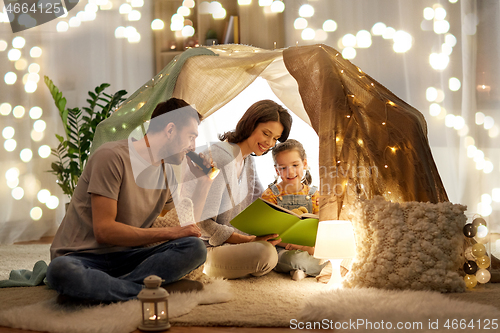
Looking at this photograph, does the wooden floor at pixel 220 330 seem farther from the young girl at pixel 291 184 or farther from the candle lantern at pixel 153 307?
the young girl at pixel 291 184

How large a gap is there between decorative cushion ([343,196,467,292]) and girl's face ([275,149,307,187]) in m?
0.57

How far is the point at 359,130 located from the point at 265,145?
0.43 meters

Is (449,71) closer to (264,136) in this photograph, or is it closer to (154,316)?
(264,136)

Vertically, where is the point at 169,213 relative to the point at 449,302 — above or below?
above

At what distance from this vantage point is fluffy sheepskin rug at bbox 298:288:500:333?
113 centimetres

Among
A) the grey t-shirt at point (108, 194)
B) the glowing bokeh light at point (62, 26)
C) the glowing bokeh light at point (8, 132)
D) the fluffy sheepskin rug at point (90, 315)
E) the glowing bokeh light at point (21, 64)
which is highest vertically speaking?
the glowing bokeh light at point (62, 26)

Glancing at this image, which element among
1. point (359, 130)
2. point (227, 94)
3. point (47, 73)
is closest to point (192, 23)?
point (47, 73)

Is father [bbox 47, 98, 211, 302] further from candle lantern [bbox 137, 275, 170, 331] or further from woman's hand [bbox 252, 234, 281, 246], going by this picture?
woman's hand [bbox 252, 234, 281, 246]

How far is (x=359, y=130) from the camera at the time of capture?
1777 millimetres

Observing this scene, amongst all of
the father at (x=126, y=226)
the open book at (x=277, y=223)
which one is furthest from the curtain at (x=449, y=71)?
the father at (x=126, y=226)

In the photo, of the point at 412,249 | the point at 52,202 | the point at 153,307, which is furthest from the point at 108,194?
the point at 52,202

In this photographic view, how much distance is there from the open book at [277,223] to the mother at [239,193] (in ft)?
0.16

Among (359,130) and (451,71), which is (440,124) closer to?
(451,71)

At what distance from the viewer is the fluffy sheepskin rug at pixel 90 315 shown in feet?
3.73
